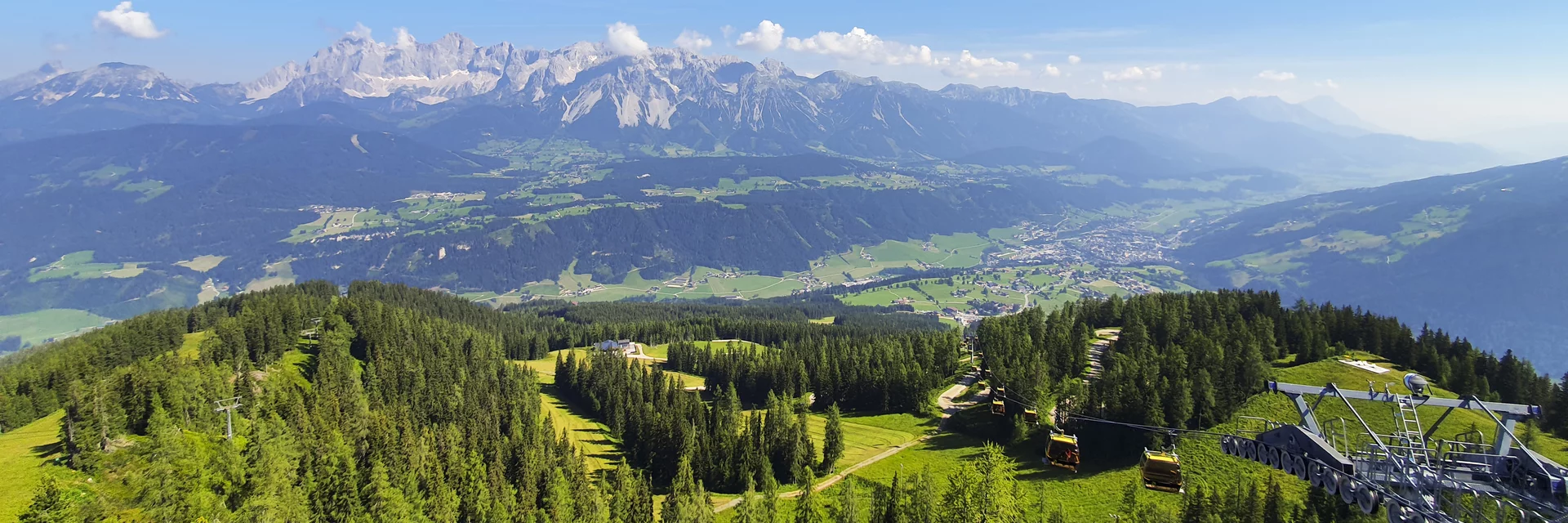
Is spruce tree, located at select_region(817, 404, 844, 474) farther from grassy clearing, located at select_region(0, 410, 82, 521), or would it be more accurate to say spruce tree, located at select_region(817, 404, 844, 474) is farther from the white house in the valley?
the white house in the valley

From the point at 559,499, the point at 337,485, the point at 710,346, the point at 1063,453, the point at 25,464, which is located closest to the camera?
the point at 1063,453

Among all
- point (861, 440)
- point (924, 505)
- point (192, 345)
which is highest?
point (192, 345)

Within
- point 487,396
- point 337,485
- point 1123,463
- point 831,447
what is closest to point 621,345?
point 487,396

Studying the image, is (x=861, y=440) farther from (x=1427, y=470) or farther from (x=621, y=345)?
(x=621, y=345)

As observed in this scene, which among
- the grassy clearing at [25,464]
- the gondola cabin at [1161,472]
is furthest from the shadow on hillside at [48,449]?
the gondola cabin at [1161,472]

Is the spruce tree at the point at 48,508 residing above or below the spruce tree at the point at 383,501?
above

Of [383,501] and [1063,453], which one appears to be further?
[383,501]

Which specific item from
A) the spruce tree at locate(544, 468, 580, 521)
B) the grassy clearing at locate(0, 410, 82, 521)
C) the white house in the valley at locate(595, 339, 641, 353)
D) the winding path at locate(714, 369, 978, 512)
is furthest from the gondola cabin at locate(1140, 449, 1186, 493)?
A: the white house in the valley at locate(595, 339, 641, 353)

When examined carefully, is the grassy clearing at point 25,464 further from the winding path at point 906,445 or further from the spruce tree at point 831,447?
the spruce tree at point 831,447
